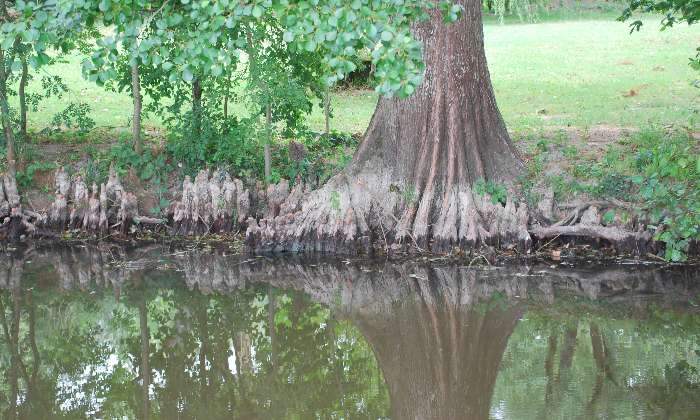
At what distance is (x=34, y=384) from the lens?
27.2 ft

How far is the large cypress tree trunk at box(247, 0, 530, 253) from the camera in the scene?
1188 cm

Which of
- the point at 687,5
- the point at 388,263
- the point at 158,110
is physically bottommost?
the point at 388,263

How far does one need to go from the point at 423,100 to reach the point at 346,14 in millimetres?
7082

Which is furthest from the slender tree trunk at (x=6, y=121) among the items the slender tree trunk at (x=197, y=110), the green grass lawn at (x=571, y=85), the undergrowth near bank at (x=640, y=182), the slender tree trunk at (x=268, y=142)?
the undergrowth near bank at (x=640, y=182)

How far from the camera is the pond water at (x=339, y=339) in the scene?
778 cm

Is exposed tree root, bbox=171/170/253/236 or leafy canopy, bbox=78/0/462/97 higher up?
leafy canopy, bbox=78/0/462/97

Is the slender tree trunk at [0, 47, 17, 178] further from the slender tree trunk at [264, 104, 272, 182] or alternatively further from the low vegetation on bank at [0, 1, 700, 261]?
the slender tree trunk at [264, 104, 272, 182]

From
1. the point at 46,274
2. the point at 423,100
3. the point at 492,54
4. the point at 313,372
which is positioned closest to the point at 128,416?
the point at 313,372

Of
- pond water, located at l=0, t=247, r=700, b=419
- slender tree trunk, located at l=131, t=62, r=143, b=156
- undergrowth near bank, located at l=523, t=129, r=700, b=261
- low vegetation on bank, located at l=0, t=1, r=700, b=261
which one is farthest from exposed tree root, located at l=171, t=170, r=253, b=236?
undergrowth near bank, located at l=523, t=129, r=700, b=261

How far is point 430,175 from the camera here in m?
12.1

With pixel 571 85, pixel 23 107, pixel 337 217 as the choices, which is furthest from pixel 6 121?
pixel 571 85

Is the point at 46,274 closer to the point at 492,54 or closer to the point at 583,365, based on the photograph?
the point at 583,365

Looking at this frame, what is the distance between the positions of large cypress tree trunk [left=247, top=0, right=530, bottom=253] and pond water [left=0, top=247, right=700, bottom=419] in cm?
47

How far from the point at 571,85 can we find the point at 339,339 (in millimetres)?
12627
